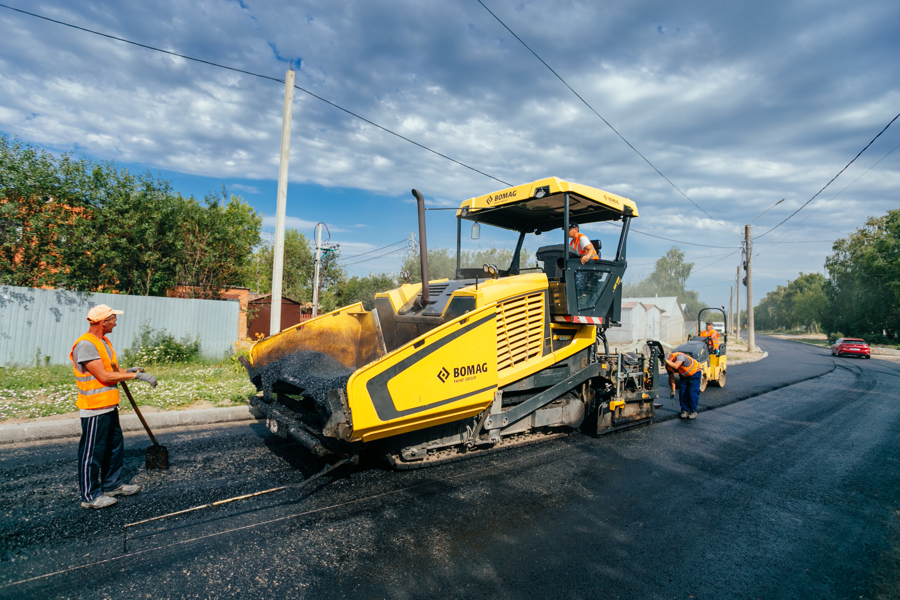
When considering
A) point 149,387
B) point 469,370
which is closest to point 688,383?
point 469,370

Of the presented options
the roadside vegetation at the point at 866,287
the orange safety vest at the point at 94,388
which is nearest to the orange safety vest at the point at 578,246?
the orange safety vest at the point at 94,388

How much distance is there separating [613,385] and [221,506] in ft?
15.0

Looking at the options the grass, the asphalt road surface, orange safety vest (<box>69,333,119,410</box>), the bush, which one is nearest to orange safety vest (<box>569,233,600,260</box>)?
the asphalt road surface

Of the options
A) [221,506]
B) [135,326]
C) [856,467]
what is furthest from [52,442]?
[856,467]

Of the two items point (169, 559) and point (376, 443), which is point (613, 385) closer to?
point (376, 443)

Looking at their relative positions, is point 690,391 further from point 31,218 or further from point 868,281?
point 868,281

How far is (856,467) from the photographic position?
5.10m

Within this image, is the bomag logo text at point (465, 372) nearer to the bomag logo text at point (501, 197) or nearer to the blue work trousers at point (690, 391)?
the bomag logo text at point (501, 197)

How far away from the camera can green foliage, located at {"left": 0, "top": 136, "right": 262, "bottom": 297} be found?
929 cm

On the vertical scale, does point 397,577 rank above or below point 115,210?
below

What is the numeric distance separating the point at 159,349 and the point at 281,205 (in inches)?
165

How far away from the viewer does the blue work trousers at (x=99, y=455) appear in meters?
3.30

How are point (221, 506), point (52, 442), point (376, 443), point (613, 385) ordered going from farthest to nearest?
point (613, 385) → point (52, 442) → point (376, 443) → point (221, 506)

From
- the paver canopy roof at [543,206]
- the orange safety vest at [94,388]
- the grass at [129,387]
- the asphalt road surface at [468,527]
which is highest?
the paver canopy roof at [543,206]
